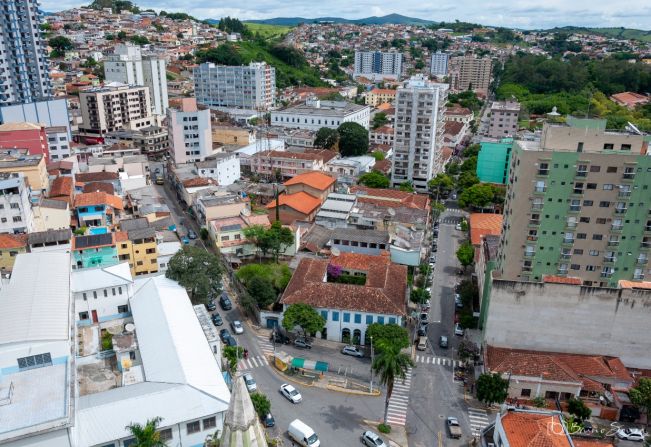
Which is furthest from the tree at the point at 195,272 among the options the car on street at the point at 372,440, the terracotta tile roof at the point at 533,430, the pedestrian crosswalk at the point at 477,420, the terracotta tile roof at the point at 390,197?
the terracotta tile roof at the point at 390,197

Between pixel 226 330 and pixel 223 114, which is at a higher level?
pixel 223 114

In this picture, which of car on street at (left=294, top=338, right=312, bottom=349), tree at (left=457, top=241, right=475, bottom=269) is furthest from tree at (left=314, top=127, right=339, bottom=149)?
car on street at (left=294, top=338, right=312, bottom=349)

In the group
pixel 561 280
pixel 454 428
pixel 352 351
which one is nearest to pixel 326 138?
pixel 352 351

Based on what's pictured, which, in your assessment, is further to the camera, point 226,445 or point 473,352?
point 473,352

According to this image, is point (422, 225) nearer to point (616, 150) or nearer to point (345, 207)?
point (345, 207)

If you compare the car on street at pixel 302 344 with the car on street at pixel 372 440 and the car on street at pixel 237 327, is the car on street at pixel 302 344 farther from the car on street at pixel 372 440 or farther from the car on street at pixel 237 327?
the car on street at pixel 372 440

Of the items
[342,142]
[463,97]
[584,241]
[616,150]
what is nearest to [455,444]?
[584,241]

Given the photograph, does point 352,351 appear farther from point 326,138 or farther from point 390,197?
point 326,138
